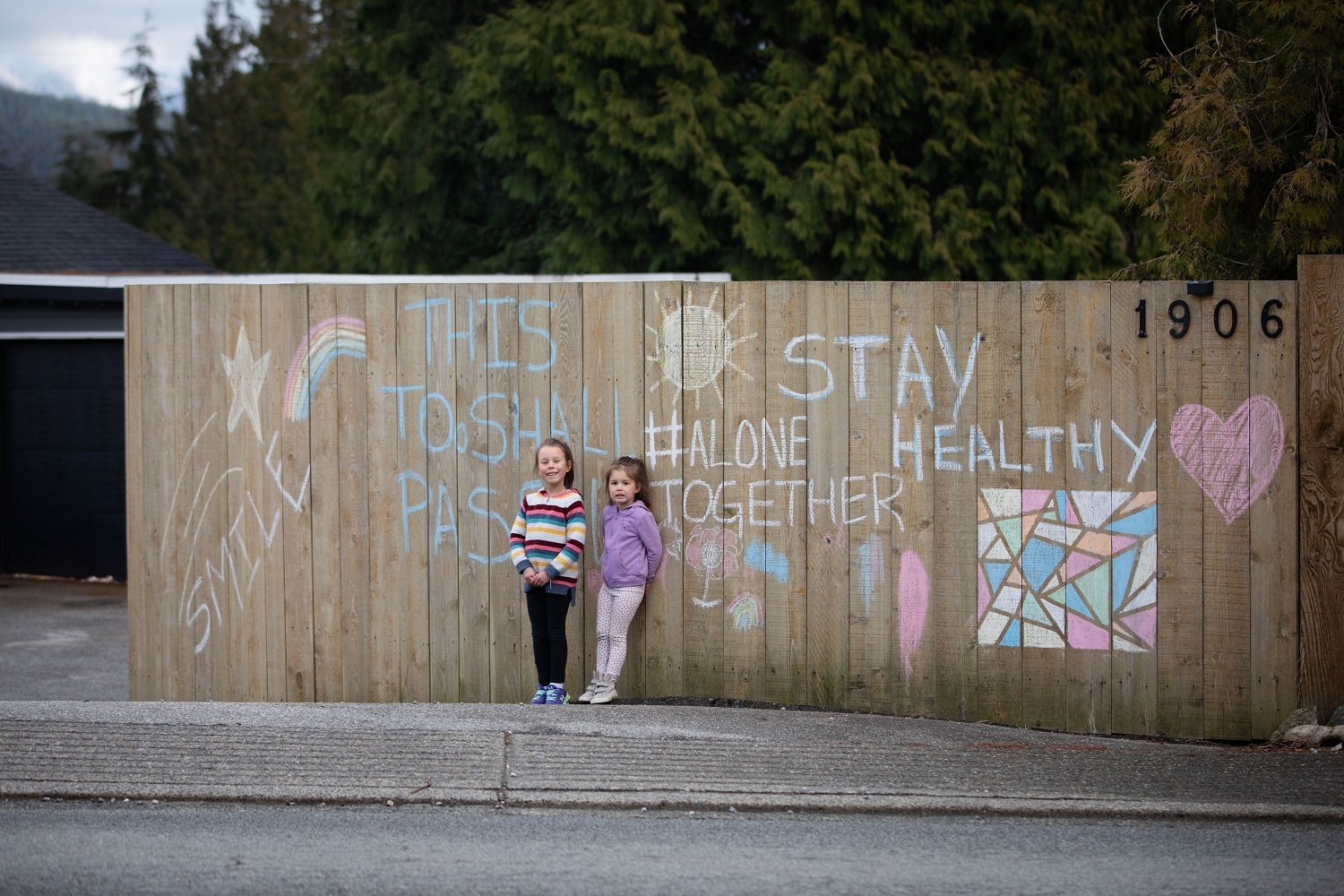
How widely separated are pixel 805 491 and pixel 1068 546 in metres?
1.28

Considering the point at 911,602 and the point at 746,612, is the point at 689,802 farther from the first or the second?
the point at 911,602

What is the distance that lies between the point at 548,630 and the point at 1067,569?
8.30 feet

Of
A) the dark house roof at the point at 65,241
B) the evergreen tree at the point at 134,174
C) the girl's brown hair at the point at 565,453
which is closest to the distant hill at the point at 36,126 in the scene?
the evergreen tree at the point at 134,174

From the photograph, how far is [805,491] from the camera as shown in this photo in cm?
636

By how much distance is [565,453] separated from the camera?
20.9 ft

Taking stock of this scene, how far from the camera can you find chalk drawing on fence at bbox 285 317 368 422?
662 cm

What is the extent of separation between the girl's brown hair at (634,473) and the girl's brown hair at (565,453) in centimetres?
17

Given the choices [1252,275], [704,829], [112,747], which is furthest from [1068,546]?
[112,747]

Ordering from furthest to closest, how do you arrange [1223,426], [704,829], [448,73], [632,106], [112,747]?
[448,73], [632,106], [1223,426], [112,747], [704,829]

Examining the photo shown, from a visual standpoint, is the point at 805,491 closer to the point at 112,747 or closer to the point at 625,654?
the point at 625,654

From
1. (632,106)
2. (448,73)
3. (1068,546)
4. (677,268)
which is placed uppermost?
(448,73)

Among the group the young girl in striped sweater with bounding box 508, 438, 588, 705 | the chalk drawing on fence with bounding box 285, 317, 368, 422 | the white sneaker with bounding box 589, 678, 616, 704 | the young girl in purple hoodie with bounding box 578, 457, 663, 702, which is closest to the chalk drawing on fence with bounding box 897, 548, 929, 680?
the young girl in purple hoodie with bounding box 578, 457, 663, 702

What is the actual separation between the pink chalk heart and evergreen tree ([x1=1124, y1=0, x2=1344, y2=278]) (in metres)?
1.05

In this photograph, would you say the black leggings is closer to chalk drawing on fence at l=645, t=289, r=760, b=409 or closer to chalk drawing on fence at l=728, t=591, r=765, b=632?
chalk drawing on fence at l=728, t=591, r=765, b=632
